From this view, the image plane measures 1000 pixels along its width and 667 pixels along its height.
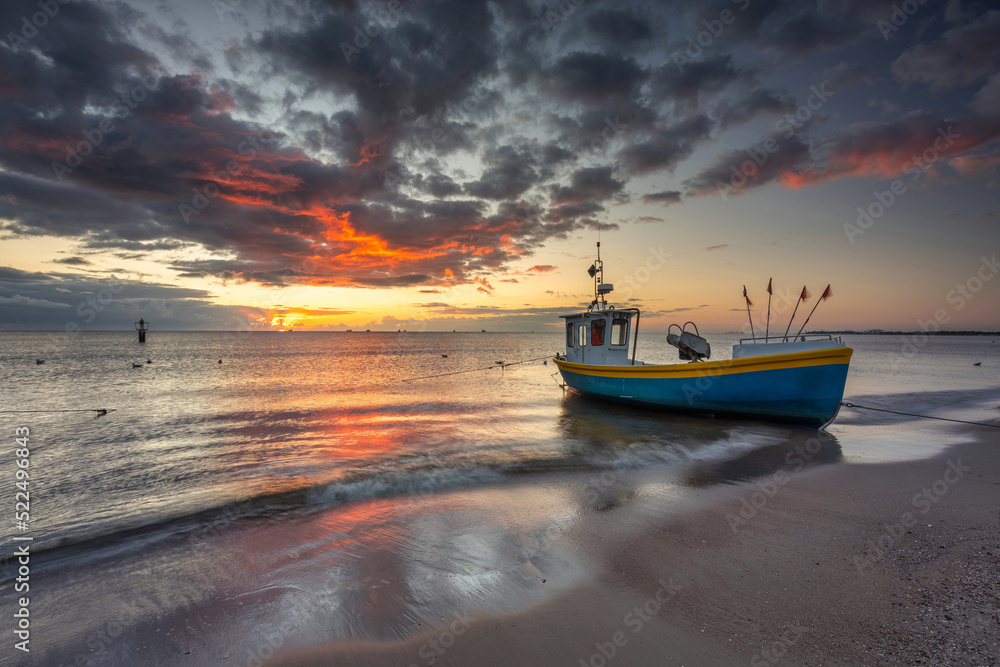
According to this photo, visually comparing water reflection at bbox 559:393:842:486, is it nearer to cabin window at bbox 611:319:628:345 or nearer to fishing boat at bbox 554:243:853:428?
fishing boat at bbox 554:243:853:428

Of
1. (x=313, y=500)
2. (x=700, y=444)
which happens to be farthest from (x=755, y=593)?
(x=700, y=444)

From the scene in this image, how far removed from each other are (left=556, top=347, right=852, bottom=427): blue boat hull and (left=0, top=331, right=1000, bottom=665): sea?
0.70 metres

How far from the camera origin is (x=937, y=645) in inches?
132

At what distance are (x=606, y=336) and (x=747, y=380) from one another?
6.52m

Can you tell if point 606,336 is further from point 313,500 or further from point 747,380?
point 313,500

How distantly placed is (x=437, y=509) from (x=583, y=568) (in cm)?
313

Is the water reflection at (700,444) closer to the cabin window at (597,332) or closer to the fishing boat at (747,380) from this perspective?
the fishing boat at (747,380)

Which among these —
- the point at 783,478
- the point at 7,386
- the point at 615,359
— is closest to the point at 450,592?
the point at 783,478

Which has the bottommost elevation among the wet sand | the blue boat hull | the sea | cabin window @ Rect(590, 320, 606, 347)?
the sea

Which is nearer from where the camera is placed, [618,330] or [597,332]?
[618,330]

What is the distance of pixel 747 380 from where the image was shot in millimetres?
12875

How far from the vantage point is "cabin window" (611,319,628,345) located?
1848 cm

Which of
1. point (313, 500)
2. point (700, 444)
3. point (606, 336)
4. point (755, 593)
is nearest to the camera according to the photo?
point (755, 593)

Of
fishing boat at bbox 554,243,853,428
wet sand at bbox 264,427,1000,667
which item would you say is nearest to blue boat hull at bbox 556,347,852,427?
fishing boat at bbox 554,243,853,428
